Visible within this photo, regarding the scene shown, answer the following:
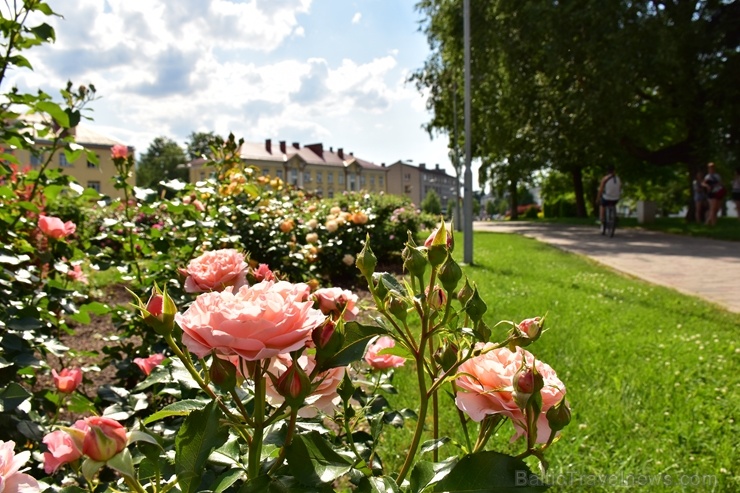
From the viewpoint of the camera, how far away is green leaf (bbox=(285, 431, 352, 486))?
2.18ft

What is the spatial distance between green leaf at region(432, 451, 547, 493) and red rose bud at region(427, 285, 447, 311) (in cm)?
24

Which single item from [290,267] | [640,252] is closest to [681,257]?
[640,252]

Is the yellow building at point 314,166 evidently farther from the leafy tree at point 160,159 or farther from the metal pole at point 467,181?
the metal pole at point 467,181

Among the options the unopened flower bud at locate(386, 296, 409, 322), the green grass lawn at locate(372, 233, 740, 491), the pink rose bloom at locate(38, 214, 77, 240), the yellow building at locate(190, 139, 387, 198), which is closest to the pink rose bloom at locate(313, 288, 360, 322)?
the unopened flower bud at locate(386, 296, 409, 322)

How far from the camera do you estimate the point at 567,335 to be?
12.3 feet

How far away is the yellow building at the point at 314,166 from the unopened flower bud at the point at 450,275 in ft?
198

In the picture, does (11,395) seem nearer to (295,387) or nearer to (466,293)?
(295,387)

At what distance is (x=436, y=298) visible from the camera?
2.76 ft

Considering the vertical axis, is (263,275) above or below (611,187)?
below

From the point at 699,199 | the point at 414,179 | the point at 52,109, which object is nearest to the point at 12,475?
the point at 52,109

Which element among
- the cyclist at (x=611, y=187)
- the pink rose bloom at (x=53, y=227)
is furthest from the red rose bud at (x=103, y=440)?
the cyclist at (x=611, y=187)

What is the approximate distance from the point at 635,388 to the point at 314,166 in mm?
68690

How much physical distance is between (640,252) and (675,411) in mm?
7578

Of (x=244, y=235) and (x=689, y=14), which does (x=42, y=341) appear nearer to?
(x=244, y=235)
